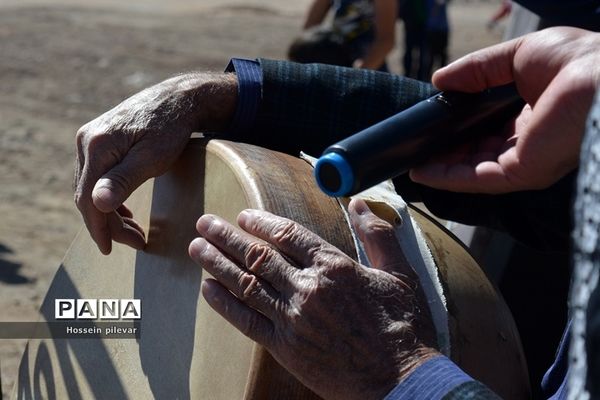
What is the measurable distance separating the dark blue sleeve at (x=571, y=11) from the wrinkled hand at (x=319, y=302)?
99 cm

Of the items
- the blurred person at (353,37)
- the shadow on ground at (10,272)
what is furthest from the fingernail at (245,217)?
the blurred person at (353,37)

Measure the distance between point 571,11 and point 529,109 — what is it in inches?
26.0

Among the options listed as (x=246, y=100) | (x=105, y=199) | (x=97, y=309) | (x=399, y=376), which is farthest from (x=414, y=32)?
(x=399, y=376)

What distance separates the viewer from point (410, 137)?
1406mm

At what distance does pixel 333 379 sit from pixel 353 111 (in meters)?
0.80

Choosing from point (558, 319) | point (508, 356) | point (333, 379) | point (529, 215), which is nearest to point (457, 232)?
point (558, 319)

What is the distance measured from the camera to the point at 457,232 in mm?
2604

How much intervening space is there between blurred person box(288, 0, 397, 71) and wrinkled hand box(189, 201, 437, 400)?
3.75 m

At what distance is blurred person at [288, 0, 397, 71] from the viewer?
5152 mm

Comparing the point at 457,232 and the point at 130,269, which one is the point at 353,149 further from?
the point at 457,232

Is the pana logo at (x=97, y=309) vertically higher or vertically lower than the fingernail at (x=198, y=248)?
lower

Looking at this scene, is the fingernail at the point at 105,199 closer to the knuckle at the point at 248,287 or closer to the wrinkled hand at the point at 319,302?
the wrinkled hand at the point at 319,302

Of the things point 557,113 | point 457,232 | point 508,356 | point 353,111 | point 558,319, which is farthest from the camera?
point 457,232

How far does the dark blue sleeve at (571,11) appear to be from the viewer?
7.16 ft
